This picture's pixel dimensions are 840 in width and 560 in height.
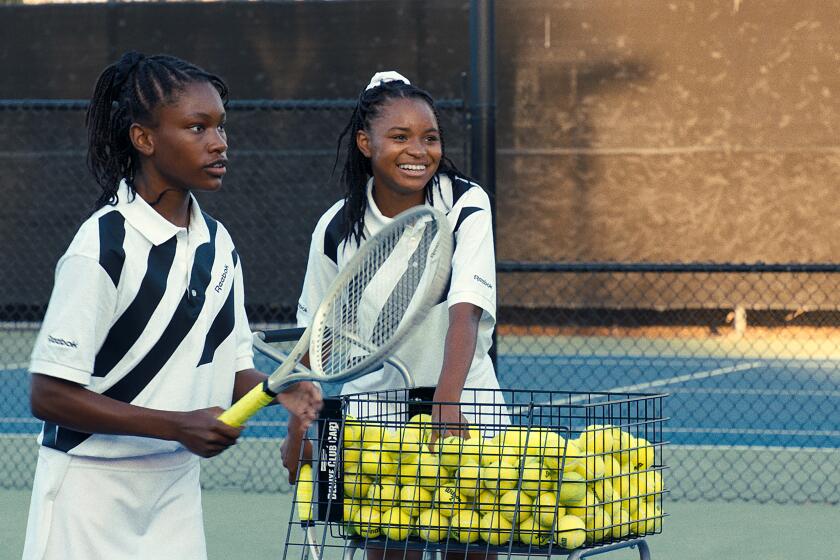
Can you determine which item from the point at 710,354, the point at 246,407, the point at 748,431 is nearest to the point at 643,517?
the point at 246,407

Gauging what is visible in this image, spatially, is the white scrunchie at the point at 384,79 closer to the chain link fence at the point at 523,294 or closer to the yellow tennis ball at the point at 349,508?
the yellow tennis ball at the point at 349,508

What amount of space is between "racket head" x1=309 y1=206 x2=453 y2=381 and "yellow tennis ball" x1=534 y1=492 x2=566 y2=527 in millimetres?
396

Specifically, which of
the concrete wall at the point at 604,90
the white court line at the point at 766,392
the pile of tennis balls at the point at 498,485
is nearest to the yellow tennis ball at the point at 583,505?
the pile of tennis balls at the point at 498,485

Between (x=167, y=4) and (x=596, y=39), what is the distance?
4820 millimetres

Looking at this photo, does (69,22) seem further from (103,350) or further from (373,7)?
(103,350)

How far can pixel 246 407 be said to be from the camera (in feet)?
8.52

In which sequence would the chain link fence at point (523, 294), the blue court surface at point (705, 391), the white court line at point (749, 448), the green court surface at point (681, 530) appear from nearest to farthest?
the green court surface at point (681, 530) → the white court line at point (749, 448) → the blue court surface at point (705, 391) → the chain link fence at point (523, 294)

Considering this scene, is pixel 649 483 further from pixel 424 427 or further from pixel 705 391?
pixel 705 391

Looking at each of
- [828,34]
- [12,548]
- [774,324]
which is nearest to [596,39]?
[828,34]

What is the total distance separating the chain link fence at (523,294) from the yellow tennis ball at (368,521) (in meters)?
7.85

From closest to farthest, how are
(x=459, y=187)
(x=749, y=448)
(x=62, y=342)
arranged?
1. (x=62, y=342)
2. (x=459, y=187)
3. (x=749, y=448)

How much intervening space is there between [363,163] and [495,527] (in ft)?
3.97

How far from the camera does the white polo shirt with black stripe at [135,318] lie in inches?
103

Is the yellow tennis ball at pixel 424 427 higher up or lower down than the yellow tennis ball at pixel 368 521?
higher up
